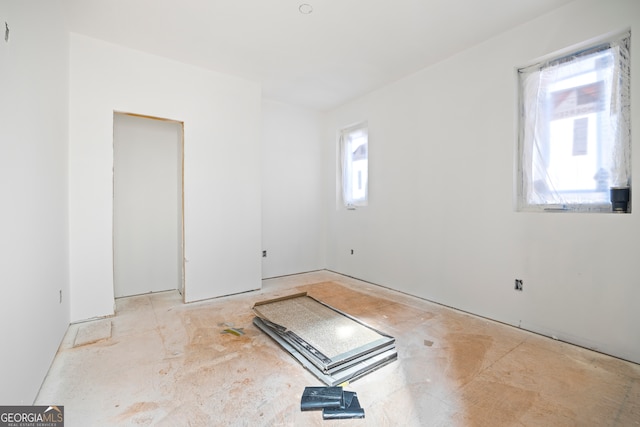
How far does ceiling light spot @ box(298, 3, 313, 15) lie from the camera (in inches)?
98.7

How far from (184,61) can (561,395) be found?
15.6 feet

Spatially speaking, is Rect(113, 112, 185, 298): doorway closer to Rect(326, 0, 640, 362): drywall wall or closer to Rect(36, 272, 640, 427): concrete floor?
Rect(36, 272, 640, 427): concrete floor

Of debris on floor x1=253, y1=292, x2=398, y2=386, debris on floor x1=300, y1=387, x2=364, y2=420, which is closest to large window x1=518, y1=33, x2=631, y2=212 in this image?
debris on floor x1=253, y1=292, x2=398, y2=386

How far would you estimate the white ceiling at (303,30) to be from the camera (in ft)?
8.28

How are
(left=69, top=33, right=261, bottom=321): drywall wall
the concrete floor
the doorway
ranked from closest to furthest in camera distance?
the concrete floor
(left=69, top=33, right=261, bottom=321): drywall wall
the doorway

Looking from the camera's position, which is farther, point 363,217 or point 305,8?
point 363,217

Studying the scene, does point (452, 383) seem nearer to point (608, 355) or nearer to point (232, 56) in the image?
point (608, 355)

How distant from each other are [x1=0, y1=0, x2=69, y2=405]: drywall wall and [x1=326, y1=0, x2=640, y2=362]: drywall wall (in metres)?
3.71

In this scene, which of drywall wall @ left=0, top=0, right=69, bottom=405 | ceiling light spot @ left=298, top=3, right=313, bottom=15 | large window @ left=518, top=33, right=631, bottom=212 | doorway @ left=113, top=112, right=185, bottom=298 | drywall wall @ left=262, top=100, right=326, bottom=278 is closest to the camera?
drywall wall @ left=0, top=0, right=69, bottom=405

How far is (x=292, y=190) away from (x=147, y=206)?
228 centimetres

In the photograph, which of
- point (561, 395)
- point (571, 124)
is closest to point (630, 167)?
point (571, 124)

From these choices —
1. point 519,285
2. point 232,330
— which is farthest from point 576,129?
point 232,330

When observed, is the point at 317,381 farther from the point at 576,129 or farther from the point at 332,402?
the point at 576,129

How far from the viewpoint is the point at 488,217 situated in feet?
10.1
